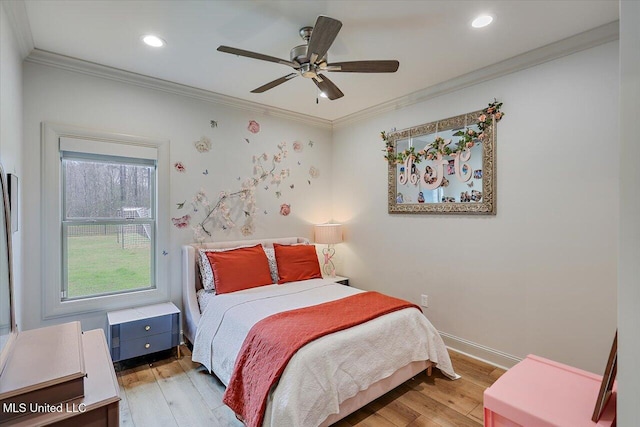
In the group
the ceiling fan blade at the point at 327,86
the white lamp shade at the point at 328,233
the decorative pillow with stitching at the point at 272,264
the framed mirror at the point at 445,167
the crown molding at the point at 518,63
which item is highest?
the crown molding at the point at 518,63

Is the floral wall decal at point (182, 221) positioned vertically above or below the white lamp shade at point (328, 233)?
above

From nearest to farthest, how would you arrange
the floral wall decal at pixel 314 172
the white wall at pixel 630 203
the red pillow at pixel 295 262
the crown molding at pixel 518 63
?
the white wall at pixel 630 203 < the crown molding at pixel 518 63 < the red pillow at pixel 295 262 < the floral wall decal at pixel 314 172

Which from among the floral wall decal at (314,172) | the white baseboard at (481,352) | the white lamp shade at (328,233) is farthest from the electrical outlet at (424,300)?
the floral wall decal at (314,172)

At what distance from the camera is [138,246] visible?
312cm

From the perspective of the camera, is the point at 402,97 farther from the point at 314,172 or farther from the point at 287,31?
the point at 287,31

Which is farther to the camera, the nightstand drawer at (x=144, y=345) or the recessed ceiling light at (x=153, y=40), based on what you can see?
the nightstand drawer at (x=144, y=345)

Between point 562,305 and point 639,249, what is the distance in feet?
6.76

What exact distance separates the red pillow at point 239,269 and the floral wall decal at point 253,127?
144 centimetres

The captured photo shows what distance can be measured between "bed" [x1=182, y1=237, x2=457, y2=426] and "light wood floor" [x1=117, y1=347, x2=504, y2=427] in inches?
4.8

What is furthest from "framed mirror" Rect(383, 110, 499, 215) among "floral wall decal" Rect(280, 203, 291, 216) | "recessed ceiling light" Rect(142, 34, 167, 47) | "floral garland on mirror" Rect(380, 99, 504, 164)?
"recessed ceiling light" Rect(142, 34, 167, 47)

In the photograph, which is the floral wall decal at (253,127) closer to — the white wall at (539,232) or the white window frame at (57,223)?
the white window frame at (57,223)

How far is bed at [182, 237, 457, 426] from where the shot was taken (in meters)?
1.79

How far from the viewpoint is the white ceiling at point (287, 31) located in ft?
6.53

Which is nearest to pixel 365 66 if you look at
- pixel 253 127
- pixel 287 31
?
pixel 287 31
